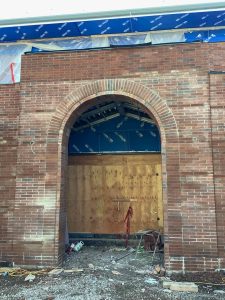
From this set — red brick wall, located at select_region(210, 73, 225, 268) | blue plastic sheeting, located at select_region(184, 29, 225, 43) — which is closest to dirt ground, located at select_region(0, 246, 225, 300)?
red brick wall, located at select_region(210, 73, 225, 268)

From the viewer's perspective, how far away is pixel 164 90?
748 centimetres

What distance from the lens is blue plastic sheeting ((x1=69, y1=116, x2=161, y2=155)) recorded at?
997cm

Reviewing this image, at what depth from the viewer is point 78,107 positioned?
25.6ft

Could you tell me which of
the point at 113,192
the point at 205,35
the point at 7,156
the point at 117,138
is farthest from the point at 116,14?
the point at 113,192

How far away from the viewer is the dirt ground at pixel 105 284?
5609 millimetres

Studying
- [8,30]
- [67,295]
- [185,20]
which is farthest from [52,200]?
[185,20]

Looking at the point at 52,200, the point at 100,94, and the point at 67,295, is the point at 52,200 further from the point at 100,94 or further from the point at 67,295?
the point at 100,94

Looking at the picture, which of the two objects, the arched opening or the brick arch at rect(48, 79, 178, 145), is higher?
the brick arch at rect(48, 79, 178, 145)

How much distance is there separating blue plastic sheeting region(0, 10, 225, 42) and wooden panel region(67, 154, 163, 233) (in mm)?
4168

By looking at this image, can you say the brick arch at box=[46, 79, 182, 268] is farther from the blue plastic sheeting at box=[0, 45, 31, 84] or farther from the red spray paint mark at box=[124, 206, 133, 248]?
the blue plastic sheeting at box=[0, 45, 31, 84]

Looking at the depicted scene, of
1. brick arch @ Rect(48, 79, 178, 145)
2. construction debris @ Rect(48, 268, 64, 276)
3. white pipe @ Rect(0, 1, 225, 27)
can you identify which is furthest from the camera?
white pipe @ Rect(0, 1, 225, 27)

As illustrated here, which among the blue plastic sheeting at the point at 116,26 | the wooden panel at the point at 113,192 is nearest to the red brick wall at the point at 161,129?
the blue plastic sheeting at the point at 116,26

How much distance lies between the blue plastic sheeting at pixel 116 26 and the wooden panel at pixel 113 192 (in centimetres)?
417

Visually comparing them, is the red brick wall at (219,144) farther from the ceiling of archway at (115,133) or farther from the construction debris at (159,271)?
the ceiling of archway at (115,133)
